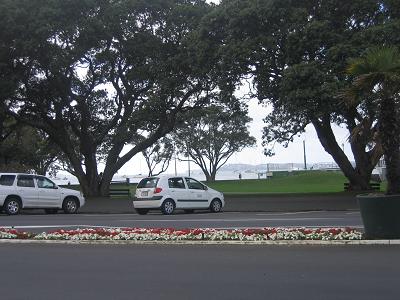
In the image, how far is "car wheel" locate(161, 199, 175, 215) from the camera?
22.6m

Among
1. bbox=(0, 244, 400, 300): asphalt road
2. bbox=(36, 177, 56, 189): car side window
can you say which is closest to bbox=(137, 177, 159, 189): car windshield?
bbox=(36, 177, 56, 189): car side window

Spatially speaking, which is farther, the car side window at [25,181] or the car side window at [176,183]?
the car side window at [25,181]

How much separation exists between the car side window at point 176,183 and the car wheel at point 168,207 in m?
0.63

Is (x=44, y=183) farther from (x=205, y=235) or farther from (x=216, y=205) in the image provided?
(x=205, y=235)

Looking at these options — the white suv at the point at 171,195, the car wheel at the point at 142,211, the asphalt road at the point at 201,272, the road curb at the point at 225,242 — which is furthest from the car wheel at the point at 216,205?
the asphalt road at the point at 201,272

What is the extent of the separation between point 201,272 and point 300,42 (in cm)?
1849

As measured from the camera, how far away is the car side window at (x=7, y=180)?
23.5 m

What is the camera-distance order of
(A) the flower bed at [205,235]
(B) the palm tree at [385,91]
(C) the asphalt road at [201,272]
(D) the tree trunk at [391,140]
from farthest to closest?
(A) the flower bed at [205,235], (D) the tree trunk at [391,140], (B) the palm tree at [385,91], (C) the asphalt road at [201,272]

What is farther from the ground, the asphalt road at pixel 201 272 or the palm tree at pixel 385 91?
the palm tree at pixel 385 91

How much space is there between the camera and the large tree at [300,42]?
78.3 feet

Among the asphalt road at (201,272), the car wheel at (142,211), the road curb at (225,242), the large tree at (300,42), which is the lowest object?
the asphalt road at (201,272)

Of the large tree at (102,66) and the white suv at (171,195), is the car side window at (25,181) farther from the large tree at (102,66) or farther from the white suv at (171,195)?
the large tree at (102,66)

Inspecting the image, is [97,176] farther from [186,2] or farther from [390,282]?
[390,282]

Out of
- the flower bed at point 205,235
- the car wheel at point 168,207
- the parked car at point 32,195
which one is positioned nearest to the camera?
the flower bed at point 205,235
